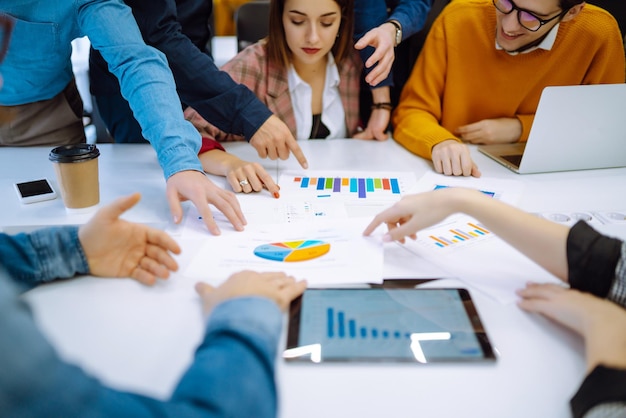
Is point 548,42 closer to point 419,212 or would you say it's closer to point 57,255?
point 419,212

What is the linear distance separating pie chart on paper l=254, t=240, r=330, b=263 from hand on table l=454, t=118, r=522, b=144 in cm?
84

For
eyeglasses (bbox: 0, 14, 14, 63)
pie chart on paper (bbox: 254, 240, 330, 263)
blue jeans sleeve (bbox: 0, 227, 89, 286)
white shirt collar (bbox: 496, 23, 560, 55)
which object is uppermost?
eyeglasses (bbox: 0, 14, 14, 63)

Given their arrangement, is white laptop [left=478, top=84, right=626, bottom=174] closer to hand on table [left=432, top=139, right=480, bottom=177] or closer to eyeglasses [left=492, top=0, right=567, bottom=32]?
hand on table [left=432, top=139, right=480, bottom=177]

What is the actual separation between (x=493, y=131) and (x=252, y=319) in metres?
1.18


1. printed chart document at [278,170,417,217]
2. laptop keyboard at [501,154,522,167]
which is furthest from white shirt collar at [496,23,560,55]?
printed chart document at [278,170,417,217]

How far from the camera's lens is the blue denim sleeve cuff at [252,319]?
559 mm

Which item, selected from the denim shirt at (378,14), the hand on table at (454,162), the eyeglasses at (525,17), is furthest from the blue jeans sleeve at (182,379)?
the denim shirt at (378,14)

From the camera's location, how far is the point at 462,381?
23.3 inches

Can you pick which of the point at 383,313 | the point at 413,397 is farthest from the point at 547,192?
the point at 413,397

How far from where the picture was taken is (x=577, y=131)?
4.11 feet

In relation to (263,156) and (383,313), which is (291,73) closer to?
(263,156)

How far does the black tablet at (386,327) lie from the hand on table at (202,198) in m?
0.28

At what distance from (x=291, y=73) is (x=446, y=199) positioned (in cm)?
92

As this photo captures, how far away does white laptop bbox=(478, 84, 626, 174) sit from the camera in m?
1.19
